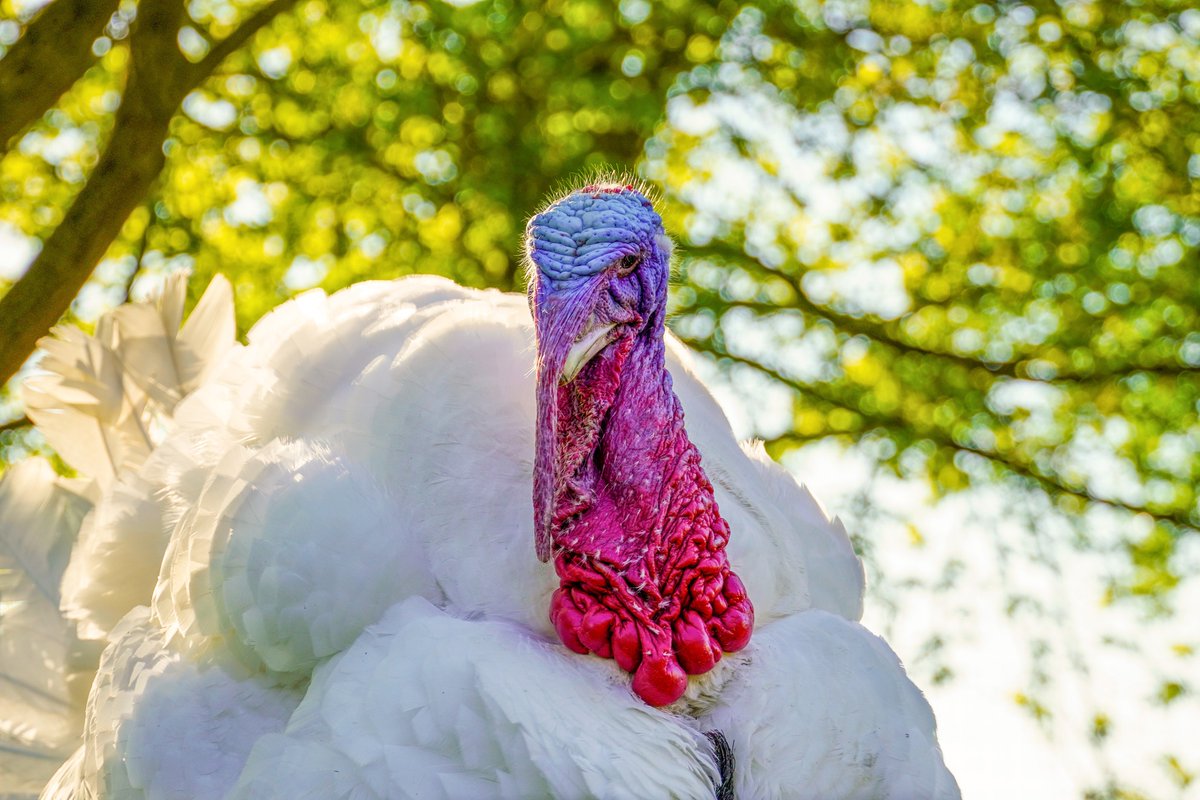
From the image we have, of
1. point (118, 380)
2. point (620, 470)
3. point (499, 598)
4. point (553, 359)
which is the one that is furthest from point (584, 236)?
point (118, 380)

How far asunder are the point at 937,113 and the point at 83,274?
3.65 metres

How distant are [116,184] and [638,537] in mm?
1356

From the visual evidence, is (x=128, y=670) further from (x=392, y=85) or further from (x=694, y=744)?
(x=392, y=85)

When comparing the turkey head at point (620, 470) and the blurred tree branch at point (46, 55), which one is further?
the blurred tree branch at point (46, 55)

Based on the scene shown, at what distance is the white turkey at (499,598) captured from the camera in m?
2.40

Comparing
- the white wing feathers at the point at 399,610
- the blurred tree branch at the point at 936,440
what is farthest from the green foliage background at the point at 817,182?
the white wing feathers at the point at 399,610

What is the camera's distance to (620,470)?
2.69m

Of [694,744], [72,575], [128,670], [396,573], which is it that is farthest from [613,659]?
[72,575]

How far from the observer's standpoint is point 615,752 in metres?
2.39

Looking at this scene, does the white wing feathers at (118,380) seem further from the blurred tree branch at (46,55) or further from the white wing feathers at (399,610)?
the blurred tree branch at (46,55)

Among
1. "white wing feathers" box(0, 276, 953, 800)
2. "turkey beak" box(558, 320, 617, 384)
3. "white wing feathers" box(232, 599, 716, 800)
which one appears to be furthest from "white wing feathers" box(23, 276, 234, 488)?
"turkey beak" box(558, 320, 617, 384)

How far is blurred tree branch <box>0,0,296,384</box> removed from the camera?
9.41 ft

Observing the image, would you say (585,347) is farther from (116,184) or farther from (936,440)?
(936,440)

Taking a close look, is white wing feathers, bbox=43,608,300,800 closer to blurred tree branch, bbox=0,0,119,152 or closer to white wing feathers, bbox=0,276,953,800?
white wing feathers, bbox=0,276,953,800
